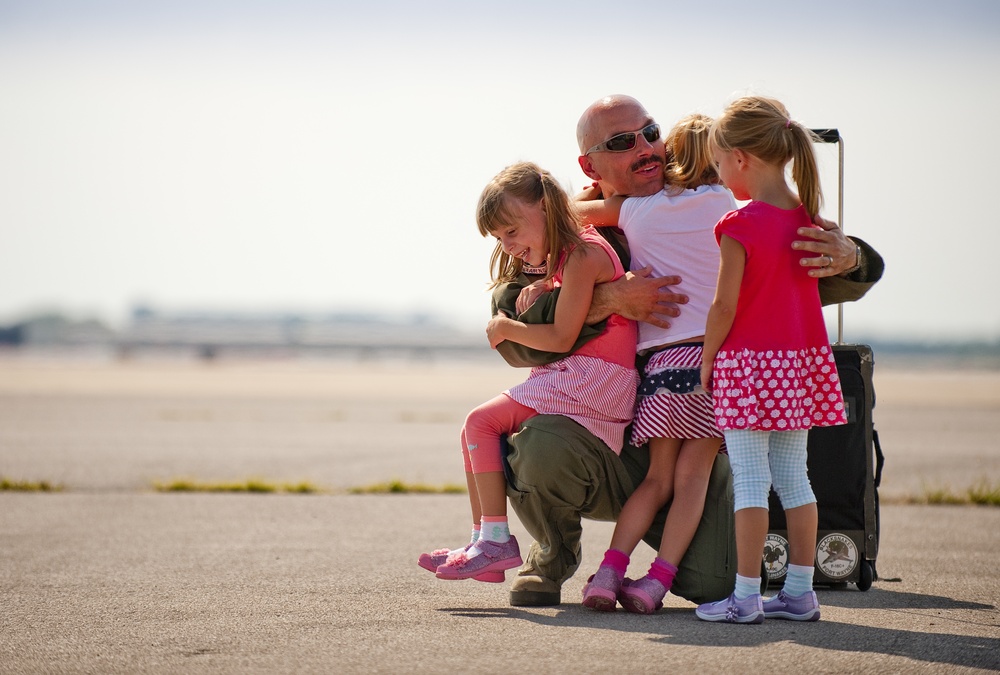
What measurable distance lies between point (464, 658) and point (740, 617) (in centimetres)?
109

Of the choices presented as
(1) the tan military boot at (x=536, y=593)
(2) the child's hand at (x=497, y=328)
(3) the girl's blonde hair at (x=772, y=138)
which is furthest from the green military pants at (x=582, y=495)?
(3) the girl's blonde hair at (x=772, y=138)

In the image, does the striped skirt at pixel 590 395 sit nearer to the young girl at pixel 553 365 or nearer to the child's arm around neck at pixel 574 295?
the young girl at pixel 553 365

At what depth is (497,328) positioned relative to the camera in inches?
179

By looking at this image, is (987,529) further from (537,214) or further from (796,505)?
(537,214)

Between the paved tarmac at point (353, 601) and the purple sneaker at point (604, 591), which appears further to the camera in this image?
the purple sneaker at point (604, 591)

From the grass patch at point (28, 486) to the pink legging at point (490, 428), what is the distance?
5601 mm

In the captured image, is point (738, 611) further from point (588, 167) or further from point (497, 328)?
point (588, 167)

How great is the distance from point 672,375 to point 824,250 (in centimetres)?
71

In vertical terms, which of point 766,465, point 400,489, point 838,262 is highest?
point 838,262

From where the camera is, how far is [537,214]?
433 cm

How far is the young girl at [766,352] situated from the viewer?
3945mm

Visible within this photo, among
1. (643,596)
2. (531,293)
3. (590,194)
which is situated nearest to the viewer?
(643,596)

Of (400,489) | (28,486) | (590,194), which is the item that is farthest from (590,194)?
(28,486)

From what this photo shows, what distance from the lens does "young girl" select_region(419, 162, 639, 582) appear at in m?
4.33
